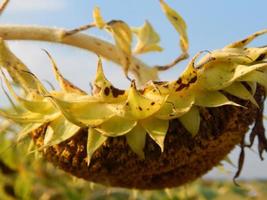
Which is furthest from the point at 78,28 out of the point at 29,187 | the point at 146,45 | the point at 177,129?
the point at 29,187

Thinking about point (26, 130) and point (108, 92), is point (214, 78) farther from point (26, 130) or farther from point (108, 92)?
point (26, 130)

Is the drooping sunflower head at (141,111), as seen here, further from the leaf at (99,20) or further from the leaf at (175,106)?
the leaf at (99,20)

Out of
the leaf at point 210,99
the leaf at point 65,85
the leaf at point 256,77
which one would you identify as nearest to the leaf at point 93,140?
Result: the leaf at point 65,85

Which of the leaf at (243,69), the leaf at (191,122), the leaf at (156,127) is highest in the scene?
the leaf at (243,69)

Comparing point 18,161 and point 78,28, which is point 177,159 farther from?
point 18,161

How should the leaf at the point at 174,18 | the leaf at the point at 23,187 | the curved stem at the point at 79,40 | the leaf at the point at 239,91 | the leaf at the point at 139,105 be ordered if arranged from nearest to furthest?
the leaf at the point at 139,105
the leaf at the point at 239,91
the leaf at the point at 174,18
the curved stem at the point at 79,40
the leaf at the point at 23,187

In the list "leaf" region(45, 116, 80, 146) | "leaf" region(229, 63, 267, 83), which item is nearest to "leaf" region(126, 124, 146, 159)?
"leaf" region(45, 116, 80, 146)
